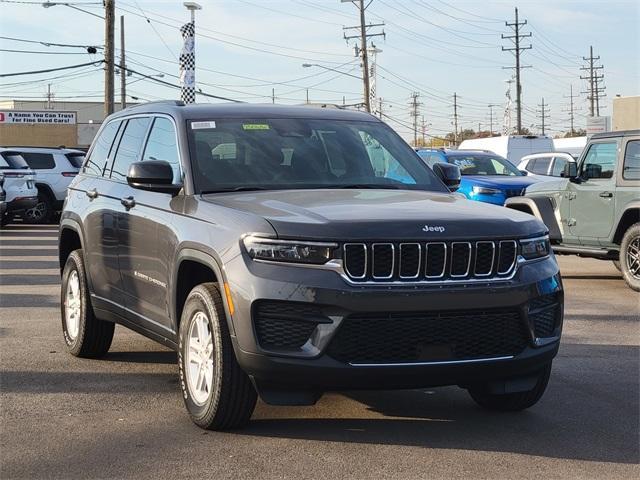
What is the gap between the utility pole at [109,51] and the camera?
115 feet

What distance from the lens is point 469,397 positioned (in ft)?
21.9

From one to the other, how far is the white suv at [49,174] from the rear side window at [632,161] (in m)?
15.8

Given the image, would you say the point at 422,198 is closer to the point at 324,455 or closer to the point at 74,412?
the point at 324,455

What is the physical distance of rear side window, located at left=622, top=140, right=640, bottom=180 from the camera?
12539 mm

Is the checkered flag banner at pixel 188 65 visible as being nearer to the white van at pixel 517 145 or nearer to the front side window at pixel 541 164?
the white van at pixel 517 145

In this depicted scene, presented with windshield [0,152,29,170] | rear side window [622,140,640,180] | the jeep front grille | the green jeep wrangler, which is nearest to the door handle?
the jeep front grille

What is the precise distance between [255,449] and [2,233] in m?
18.4

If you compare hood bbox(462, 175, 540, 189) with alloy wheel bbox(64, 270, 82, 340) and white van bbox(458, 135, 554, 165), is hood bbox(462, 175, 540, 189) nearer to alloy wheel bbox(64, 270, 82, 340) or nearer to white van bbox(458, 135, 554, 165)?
alloy wheel bbox(64, 270, 82, 340)

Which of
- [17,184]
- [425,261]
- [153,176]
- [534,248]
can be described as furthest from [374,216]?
[17,184]

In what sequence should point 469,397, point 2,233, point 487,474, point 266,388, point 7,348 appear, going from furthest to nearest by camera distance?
1. point 2,233
2. point 7,348
3. point 469,397
4. point 266,388
5. point 487,474

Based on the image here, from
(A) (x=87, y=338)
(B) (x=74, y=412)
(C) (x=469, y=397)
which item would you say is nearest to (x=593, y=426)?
(C) (x=469, y=397)

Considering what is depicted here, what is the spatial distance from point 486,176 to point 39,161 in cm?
1148

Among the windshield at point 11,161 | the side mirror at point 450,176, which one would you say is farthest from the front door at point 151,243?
the windshield at point 11,161

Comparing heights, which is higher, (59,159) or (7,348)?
(59,159)
